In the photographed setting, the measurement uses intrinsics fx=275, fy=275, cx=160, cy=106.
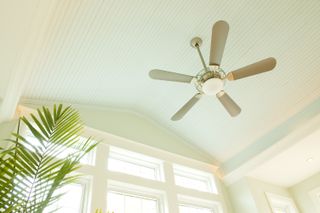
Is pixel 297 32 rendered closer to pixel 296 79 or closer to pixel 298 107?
pixel 296 79

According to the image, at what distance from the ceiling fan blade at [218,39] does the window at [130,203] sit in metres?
2.20

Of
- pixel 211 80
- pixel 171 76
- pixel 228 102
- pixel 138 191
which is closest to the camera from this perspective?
pixel 211 80

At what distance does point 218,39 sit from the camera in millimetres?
2334

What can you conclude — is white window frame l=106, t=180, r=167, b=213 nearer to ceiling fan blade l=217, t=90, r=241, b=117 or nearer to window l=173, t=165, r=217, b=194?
window l=173, t=165, r=217, b=194

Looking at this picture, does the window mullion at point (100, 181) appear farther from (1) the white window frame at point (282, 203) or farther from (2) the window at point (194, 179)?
(1) the white window frame at point (282, 203)

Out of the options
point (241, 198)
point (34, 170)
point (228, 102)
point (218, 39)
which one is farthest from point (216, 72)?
point (241, 198)

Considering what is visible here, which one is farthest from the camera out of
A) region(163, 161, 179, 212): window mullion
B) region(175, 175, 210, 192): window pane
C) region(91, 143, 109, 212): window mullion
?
region(175, 175, 210, 192): window pane

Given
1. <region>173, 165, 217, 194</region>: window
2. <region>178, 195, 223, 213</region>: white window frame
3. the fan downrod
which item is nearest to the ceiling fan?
the fan downrod

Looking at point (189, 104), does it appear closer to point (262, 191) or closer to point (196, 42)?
point (196, 42)

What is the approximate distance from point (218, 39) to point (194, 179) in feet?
10.0

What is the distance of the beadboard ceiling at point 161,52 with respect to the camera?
2946 millimetres

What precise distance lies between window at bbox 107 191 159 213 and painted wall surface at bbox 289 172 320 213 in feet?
9.36

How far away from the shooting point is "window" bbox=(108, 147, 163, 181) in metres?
4.00

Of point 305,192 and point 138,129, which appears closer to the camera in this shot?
point 138,129
